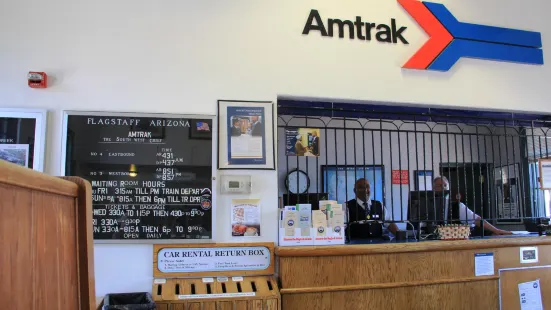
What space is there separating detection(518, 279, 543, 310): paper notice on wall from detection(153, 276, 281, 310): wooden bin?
2.06 meters

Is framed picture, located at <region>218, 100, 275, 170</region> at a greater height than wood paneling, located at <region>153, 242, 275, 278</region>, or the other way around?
framed picture, located at <region>218, 100, 275, 170</region>

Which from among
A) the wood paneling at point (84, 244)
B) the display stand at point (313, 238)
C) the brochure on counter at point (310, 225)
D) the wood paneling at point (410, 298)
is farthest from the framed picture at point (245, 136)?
the wood paneling at point (84, 244)

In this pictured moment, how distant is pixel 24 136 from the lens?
260 cm

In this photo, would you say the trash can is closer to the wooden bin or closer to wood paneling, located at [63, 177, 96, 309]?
the wooden bin

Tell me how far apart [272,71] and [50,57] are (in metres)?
1.46

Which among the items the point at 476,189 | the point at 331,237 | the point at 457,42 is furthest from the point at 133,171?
the point at 476,189

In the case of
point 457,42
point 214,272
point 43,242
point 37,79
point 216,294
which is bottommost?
point 216,294

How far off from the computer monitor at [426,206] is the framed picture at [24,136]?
2.86m

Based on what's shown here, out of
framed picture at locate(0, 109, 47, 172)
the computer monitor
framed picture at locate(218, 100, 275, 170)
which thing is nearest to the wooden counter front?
the computer monitor

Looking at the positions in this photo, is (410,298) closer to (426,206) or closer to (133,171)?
(426,206)

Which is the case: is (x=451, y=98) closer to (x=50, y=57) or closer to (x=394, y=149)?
(x=394, y=149)

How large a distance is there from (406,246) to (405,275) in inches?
8.2

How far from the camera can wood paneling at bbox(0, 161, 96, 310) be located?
67 cm

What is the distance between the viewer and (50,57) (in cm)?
273
